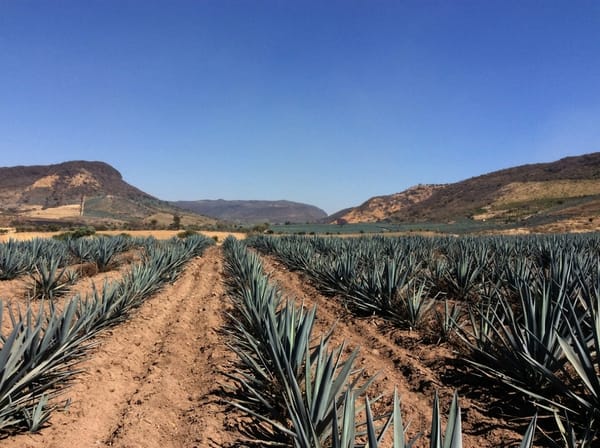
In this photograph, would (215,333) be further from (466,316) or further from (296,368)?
(466,316)

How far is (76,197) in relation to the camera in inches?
3410

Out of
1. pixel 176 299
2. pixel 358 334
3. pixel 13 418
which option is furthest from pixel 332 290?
pixel 13 418

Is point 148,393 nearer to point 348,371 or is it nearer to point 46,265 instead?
point 348,371

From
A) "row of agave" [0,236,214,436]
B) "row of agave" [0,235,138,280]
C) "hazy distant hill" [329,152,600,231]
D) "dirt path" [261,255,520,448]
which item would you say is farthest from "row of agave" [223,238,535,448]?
"hazy distant hill" [329,152,600,231]

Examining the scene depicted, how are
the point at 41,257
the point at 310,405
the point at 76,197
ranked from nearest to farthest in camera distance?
the point at 310,405
the point at 41,257
the point at 76,197

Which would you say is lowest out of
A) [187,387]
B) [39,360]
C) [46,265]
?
[187,387]

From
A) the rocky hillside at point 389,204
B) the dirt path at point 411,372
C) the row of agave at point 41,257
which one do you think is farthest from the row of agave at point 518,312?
the rocky hillside at point 389,204

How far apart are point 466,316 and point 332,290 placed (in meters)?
2.77

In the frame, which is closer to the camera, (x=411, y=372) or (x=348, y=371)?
(x=348, y=371)

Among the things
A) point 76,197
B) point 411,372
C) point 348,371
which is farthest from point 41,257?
point 76,197

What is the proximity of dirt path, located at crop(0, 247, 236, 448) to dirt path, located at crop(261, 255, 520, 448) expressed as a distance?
1318 mm

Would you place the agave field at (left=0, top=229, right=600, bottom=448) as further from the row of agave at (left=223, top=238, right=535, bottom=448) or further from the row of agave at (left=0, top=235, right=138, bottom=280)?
the row of agave at (left=0, top=235, right=138, bottom=280)

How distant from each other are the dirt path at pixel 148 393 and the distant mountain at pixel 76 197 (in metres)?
56.1

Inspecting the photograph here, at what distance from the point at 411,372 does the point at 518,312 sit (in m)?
2.34
